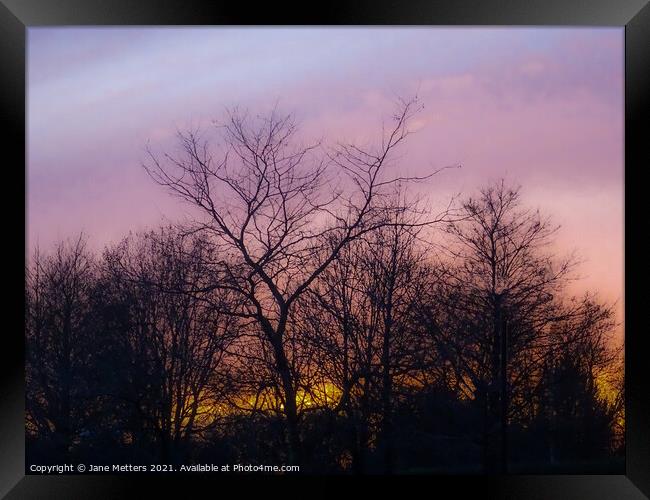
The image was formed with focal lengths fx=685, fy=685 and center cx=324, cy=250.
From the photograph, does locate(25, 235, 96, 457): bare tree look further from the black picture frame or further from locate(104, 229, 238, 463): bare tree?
the black picture frame

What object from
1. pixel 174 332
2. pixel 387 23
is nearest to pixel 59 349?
pixel 174 332

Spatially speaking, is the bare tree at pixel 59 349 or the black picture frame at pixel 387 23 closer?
the black picture frame at pixel 387 23

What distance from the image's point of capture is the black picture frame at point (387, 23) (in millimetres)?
2734

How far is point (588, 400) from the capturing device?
12.7ft

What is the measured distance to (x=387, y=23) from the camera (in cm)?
277

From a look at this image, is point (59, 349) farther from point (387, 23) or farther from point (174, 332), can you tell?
point (387, 23)

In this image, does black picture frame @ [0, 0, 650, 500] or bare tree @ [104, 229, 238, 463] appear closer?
black picture frame @ [0, 0, 650, 500]

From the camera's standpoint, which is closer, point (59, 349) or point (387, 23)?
point (387, 23)

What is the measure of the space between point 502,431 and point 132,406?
2070 millimetres

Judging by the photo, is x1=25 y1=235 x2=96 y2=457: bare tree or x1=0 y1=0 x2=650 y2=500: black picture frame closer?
x1=0 y1=0 x2=650 y2=500: black picture frame

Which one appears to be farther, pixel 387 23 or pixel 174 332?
pixel 174 332

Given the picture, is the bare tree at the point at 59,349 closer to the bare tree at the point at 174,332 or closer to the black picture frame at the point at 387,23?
the bare tree at the point at 174,332

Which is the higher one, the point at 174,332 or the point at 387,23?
the point at 387,23

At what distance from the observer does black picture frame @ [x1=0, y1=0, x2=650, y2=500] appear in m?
2.73
